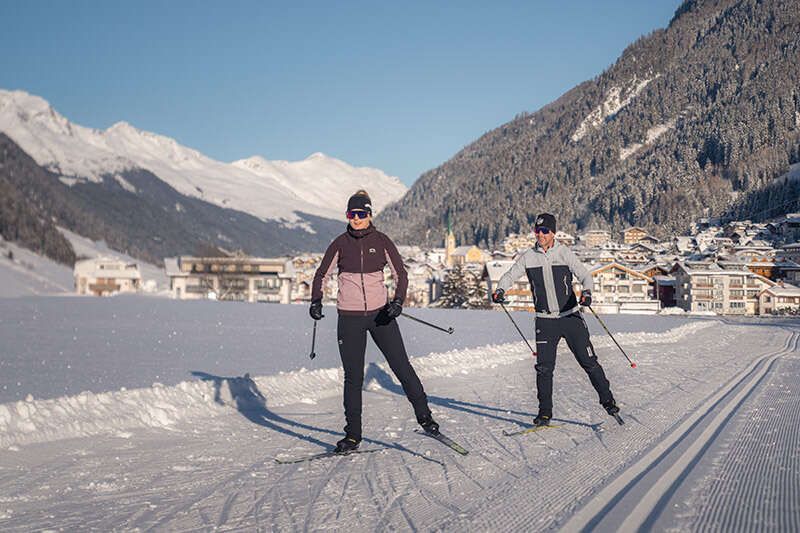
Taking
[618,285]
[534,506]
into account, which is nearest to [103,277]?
[618,285]

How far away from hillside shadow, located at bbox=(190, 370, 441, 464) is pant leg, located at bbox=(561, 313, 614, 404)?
2081 mm

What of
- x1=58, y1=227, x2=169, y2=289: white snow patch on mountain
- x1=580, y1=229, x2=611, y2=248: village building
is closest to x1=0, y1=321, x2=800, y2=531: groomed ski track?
x1=580, y1=229, x2=611, y2=248: village building

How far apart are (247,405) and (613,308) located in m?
78.9

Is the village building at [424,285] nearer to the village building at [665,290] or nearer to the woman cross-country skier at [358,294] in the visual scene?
the village building at [665,290]

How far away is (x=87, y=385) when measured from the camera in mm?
10750

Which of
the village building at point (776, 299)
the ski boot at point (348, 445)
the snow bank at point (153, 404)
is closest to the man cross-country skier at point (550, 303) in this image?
the ski boot at point (348, 445)

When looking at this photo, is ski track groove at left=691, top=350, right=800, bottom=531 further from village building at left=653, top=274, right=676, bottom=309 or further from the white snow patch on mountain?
the white snow patch on mountain

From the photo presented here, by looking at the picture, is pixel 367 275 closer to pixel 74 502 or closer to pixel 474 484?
pixel 474 484

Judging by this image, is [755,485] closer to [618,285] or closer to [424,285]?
[618,285]

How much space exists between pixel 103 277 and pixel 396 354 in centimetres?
12598

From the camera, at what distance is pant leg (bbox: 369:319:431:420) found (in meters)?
5.77

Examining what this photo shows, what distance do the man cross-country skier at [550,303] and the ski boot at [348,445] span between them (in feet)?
6.63

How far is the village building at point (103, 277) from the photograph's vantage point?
395 ft

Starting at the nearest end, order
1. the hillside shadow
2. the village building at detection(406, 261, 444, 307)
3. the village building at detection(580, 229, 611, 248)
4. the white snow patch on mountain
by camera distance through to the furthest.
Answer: the hillside shadow < the village building at detection(406, 261, 444, 307) < the village building at detection(580, 229, 611, 248) < the white snow patch on mountain
